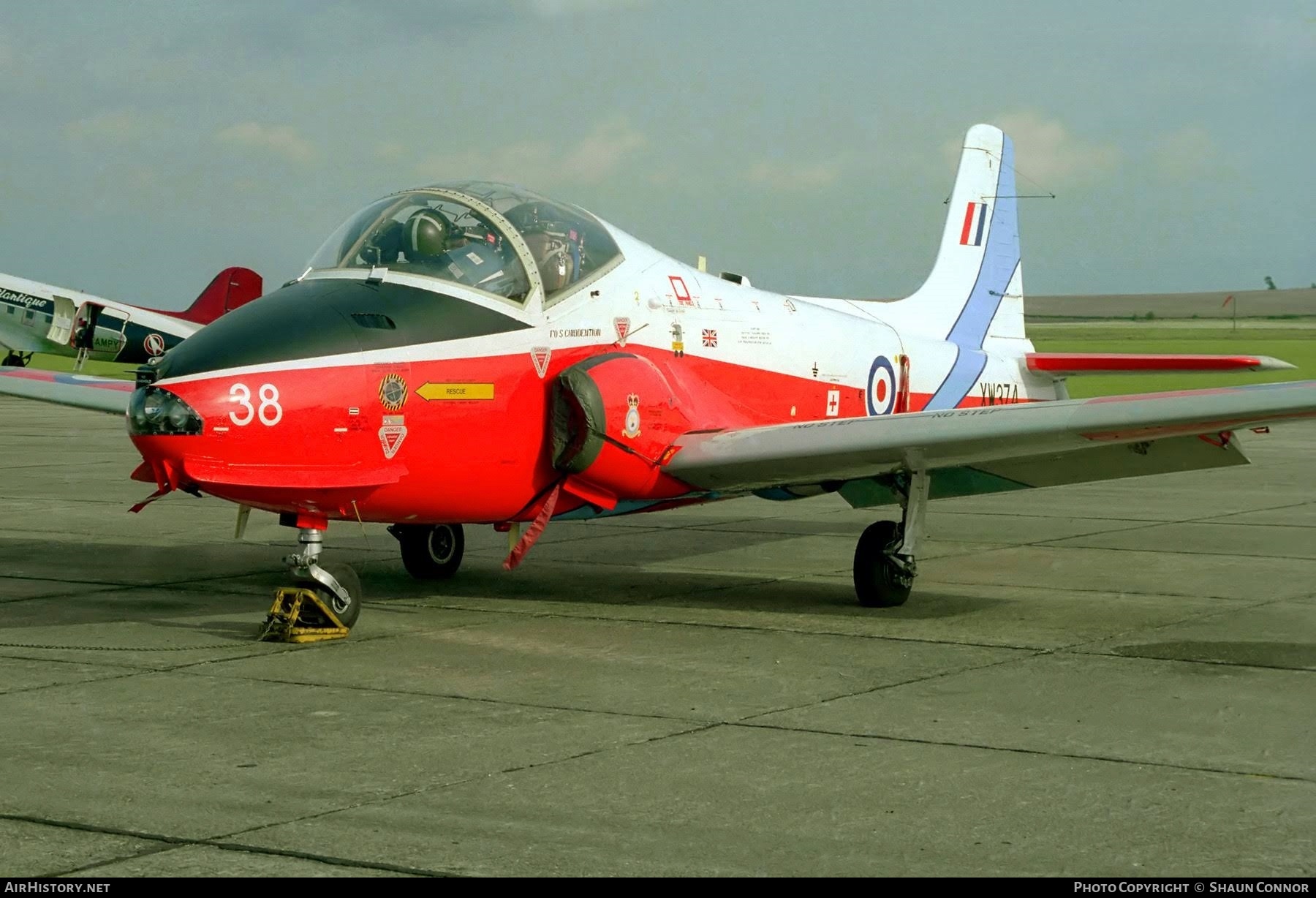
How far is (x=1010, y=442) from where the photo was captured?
8953 millimetres

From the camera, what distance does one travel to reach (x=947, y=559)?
480 inches

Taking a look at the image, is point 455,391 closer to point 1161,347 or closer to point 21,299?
point 21,299

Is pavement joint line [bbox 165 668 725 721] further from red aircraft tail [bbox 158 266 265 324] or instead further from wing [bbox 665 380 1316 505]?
red aircraft tail [bbox 158 266 265 324]

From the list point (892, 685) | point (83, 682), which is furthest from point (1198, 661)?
point (83, 682)

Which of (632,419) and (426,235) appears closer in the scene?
(426,235)

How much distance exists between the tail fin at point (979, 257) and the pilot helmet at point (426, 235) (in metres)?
6.16

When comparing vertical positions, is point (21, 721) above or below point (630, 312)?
below

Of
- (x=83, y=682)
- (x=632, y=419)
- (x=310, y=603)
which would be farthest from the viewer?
(x=632, y=419)

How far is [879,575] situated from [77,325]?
40.8 meters

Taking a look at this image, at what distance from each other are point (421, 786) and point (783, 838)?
1.38m

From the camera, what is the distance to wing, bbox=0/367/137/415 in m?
11.2

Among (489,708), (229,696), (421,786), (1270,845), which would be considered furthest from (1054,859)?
(229,696)

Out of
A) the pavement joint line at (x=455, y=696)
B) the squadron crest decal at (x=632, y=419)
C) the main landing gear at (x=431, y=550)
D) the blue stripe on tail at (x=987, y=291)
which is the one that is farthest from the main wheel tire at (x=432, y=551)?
the blue stripe on tail at (x=987, y=291)

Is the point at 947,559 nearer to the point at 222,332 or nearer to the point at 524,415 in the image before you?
the point at 524,415
